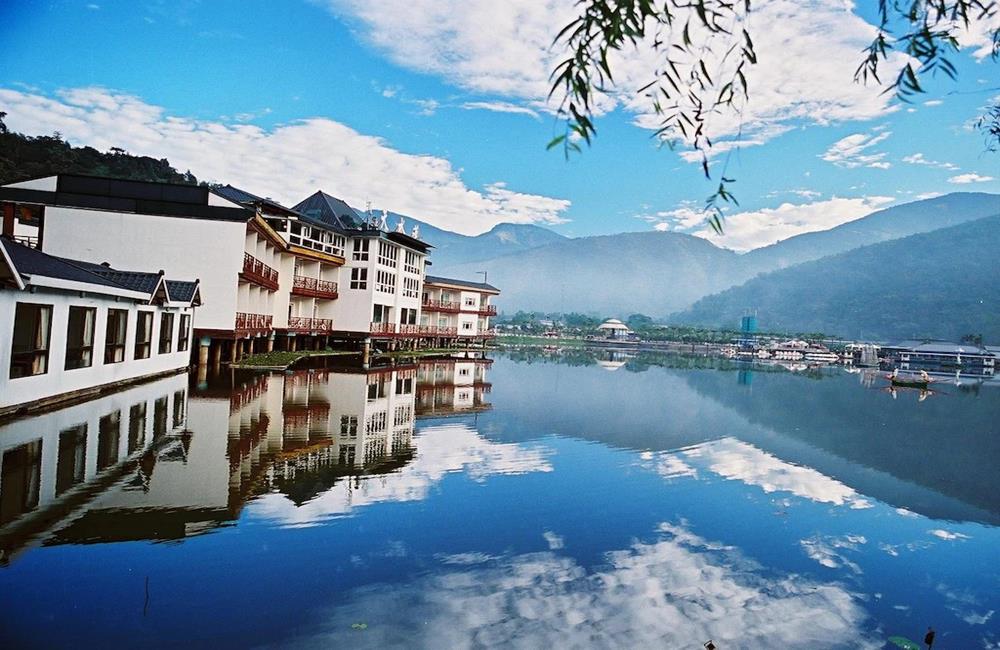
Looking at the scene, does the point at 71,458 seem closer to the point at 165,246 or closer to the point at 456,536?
the point at 456,536

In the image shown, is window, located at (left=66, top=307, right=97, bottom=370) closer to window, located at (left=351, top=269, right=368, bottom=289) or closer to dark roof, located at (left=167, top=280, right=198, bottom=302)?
dark roof, located at (left=167, top=280, right=198, bottom=302)

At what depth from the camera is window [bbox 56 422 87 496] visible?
26.8ft

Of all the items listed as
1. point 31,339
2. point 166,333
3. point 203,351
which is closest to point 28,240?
point 203,351

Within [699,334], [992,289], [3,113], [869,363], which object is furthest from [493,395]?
[992,289]

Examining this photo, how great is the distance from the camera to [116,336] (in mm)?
16609

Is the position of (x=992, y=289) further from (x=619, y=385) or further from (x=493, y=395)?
(x=493, y=395)

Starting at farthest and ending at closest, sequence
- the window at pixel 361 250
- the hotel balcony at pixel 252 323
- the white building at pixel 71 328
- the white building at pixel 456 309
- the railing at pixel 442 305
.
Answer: the white building at pixel 456 309 < the railing at pixel 442 305 < the window at pixel 361 250 < the hotel balcony at pixel 252 323 < the white building at pixel 71 328

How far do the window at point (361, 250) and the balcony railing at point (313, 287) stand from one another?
2.26 metres

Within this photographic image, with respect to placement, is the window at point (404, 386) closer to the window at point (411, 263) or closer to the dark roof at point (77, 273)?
the dark roof at point (77, 273)

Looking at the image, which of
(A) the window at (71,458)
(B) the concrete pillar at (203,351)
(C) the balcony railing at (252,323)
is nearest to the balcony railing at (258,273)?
(C) the balcony railing at (252,323)

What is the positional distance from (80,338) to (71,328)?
1.39 feet

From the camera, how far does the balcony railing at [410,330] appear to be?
4153 centimetres

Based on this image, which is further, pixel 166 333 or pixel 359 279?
pixel 359 279

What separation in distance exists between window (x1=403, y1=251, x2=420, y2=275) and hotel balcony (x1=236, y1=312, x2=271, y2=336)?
14117 mm
